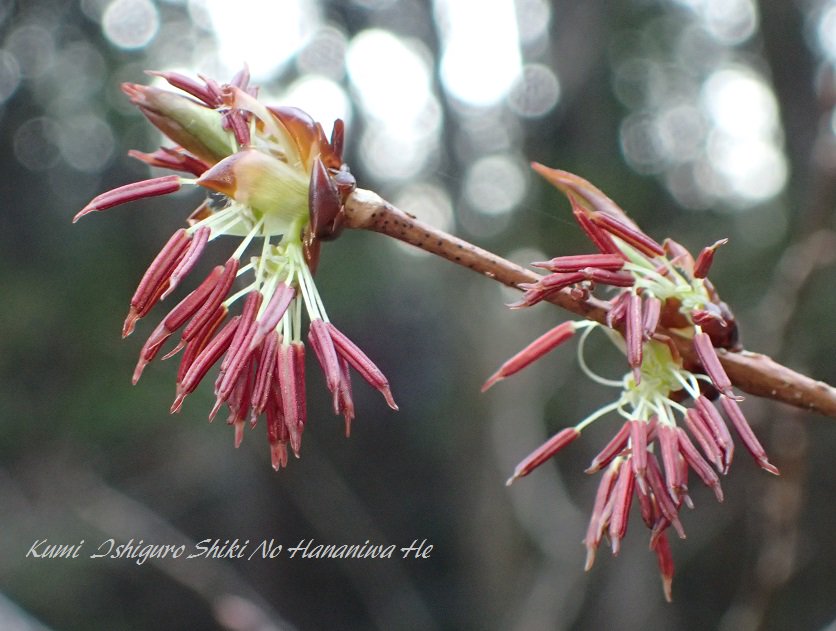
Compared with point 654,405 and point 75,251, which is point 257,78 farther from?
point 654,405

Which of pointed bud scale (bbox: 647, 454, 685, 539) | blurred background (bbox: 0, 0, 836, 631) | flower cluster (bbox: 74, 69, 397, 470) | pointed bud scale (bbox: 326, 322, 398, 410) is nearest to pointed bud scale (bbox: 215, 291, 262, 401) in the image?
flower cluster (bbox: 74, 69, 397, 470)

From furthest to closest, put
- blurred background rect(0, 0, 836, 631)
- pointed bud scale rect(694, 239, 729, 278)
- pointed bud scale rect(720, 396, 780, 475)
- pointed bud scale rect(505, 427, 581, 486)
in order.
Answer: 1. blurred background rect(0, 0, 836, 631)
2. pointed bud scale rect(505, 427, 581, 486)
3. pointed bud scale rect(694, 239, 729, 278)
4. pointed bud scale rect(720, 396, 780, 475)

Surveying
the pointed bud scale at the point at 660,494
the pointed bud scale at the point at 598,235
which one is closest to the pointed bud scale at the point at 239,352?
the pointed bud scale at the point at 598,235

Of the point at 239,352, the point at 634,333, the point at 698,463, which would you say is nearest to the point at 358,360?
the point at 239,352

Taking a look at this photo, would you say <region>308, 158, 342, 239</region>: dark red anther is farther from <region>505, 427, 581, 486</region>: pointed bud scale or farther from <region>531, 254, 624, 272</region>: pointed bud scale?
<region>505, 427, 581, 486</region>: pointed bud scale

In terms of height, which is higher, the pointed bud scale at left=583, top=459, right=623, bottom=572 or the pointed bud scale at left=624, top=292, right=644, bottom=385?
the pointed bud scale at left=624, top=292, right=644, bottom=385

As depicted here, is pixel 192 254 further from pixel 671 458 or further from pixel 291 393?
pixel 671 458
